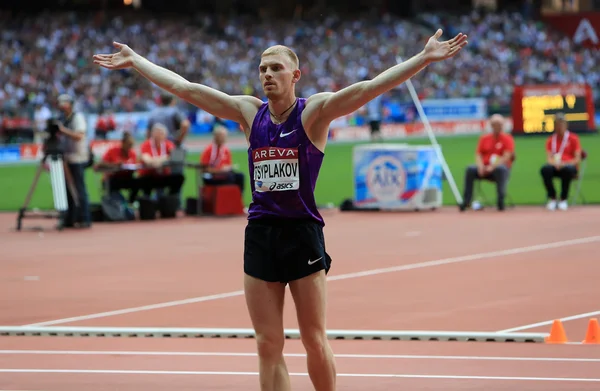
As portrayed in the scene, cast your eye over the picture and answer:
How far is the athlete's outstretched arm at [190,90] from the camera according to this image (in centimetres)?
615

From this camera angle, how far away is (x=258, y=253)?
5859mm

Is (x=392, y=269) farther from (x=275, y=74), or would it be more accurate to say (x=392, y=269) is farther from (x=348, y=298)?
(x=275, y=74)

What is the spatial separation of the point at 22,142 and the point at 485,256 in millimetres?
32085

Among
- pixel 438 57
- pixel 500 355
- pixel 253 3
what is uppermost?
pixel 253 3

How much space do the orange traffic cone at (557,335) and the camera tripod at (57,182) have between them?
10947 millimetres

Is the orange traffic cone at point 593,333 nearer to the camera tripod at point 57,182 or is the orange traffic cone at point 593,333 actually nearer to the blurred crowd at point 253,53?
the camera tripod at point 57,182

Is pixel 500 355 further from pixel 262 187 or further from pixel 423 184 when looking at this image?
pixel 423 184

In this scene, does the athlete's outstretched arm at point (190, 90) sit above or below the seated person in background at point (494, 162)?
above

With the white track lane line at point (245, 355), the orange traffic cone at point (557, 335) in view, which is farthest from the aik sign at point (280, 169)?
the orange traffic cone at point (557, 335)

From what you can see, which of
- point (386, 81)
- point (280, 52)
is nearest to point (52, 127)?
point (280, 52)

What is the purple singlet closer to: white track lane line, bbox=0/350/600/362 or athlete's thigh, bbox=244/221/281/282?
athlete's thigh, bbox=244/221/281/282

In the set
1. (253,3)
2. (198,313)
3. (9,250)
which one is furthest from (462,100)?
(198,313)

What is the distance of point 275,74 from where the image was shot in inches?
228

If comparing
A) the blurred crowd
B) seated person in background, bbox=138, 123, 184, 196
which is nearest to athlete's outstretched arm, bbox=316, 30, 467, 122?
seated person in background, bbox=138, 123, 184, 196
